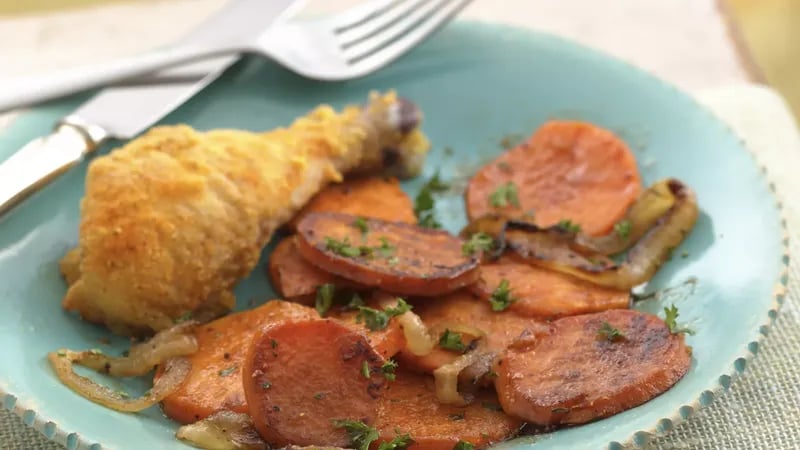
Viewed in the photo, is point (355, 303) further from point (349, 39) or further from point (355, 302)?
point (349, 39)

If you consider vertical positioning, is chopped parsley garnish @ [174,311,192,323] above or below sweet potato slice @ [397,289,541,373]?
above

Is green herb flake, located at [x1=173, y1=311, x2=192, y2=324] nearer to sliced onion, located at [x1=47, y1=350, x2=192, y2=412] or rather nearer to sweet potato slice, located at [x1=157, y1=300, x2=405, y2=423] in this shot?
sweet potato slice, located at [x1=157, y1=300, x2=405, y2=423]

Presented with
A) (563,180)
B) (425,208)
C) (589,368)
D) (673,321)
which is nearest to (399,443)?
(589,368)

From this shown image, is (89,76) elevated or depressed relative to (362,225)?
elevated

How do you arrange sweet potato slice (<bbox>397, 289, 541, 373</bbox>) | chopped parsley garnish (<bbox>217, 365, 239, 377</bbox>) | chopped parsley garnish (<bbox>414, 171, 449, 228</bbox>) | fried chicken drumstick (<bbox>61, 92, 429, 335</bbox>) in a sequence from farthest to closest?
chopped parsley garnish (<bbox>414, 171, 449, 228</bbox>) < fried chicken drumstick (<bbox>61, 92, 429, 335</bbox>) < sweet potato slice (<bbox>397, 289, 541, 373</bbox>) < chopped parsley garnish (<bbox>217, 365, 239, 377</bbox>)

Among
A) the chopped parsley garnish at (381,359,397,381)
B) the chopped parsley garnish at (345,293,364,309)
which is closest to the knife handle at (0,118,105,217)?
the chopped parsley garnish at (345,293,364,309)
